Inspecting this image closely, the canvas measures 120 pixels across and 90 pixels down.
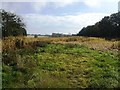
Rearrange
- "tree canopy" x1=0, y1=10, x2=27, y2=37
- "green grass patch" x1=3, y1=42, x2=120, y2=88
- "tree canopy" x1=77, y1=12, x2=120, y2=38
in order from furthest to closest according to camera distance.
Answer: "tree canopy" x1=77, y1=12, x2=120, y2=38
"tree canopy" x1=0, y1=10, x2=27, y2=37
"green grass patch" x1=3, y1=42, x2=120, y2=88

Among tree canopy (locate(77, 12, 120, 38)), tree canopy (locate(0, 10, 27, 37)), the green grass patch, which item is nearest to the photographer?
the green grass patch

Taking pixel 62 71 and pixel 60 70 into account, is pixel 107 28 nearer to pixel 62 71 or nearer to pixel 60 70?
pixel 60 70

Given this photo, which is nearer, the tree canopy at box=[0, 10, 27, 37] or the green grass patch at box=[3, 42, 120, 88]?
the green grass patch at box=[3, 42, 120, 88]

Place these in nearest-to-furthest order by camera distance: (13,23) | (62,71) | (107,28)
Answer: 1. (62,71)
2. (13,23)
3. (107,28)

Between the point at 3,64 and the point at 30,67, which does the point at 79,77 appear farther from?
the point at 3,64

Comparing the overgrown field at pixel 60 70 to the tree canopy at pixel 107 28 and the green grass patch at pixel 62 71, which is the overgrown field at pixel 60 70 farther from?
the tree canopy at pixel 107 28

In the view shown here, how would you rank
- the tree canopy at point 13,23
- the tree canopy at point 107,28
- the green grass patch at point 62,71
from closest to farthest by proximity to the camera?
1. the green grass patch at point 62,71
2. the tree canopy at point 13,23
3. the tree canopy at point 107,28

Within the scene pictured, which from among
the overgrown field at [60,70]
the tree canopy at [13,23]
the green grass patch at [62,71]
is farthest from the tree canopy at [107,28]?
the green grass patch at [62,71]

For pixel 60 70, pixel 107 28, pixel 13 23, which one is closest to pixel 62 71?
pixel 60 70

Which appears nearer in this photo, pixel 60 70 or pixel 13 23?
pixel 60 70

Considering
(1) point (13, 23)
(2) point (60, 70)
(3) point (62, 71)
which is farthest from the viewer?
(1) point (13, 23)

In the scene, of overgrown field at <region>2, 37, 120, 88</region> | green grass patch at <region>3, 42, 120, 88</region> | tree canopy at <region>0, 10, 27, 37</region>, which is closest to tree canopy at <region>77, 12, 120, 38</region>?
tree canopy at <region>0, 10, 27, 37</region>

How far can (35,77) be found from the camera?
366 inches

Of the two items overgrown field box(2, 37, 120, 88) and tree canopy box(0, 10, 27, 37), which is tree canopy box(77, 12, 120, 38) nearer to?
tree canopy box(0, 10, 27, 37)
